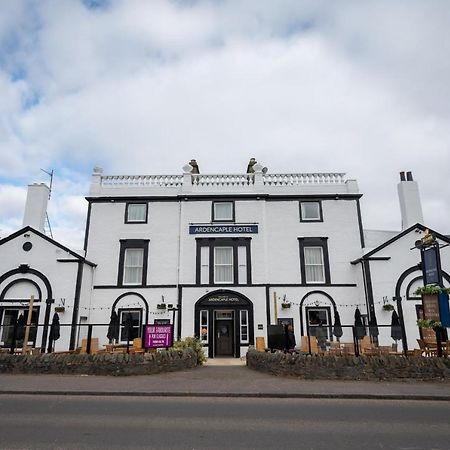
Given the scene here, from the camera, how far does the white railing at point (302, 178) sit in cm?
2388

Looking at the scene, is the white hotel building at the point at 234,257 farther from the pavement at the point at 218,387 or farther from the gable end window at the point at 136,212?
the pavement at the point at 218,387

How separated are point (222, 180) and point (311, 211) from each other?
583cm

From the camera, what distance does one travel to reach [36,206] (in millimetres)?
22781

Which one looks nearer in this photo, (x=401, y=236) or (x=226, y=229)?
(x=401, y=236)

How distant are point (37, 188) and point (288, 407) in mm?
20226

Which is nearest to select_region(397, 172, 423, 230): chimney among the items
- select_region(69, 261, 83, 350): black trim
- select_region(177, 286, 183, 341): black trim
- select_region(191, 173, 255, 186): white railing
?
select_region(191, 173, 255, 186): white railing

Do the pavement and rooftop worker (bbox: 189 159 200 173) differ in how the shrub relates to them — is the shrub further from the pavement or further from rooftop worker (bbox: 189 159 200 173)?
rooftop worker (bbox: 189 159 200 173)

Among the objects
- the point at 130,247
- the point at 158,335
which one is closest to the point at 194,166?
the point at 130,247

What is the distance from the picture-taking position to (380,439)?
608 cm

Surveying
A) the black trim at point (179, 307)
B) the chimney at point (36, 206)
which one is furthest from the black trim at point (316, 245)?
the chimney at point (36, 206)

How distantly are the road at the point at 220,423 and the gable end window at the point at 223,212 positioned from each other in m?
14.2

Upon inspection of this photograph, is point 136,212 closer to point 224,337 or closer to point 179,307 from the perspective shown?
point 179,307

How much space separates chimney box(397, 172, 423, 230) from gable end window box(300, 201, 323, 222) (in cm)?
473

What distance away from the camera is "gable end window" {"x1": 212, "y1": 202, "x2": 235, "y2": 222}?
75.6ft
